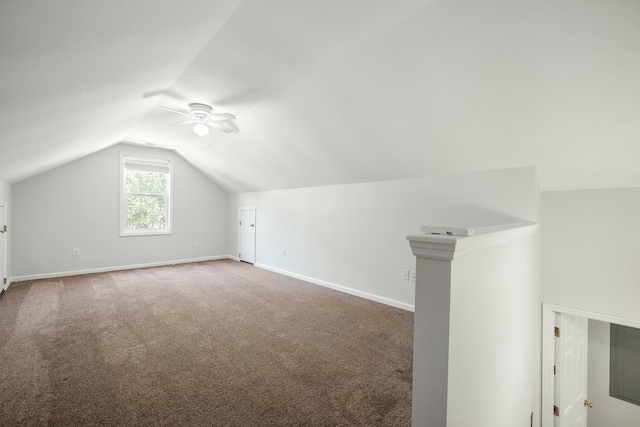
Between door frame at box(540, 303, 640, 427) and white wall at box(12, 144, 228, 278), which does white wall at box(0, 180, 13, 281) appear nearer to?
white wall at box(12, 144, 228, 278)

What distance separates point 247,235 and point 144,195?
225 cm

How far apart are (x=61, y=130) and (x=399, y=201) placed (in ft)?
12.1

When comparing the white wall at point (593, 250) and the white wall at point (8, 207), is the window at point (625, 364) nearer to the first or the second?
the white wall at point (593, 250)

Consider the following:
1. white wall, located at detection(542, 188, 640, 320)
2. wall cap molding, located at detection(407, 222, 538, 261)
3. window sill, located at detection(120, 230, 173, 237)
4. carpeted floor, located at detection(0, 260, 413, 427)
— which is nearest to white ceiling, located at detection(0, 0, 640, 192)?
white wall, located at detection(542, 188, 640, 320)

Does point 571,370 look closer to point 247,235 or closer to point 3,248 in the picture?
point 247,235

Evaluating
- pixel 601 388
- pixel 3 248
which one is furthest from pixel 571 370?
pixel 3 248

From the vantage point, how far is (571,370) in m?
3.28

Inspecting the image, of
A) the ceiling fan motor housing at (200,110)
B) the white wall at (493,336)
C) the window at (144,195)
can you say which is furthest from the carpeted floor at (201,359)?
the ceiling fan motor housing at (200,110)

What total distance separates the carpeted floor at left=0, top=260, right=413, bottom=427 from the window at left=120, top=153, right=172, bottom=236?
6.45 feet

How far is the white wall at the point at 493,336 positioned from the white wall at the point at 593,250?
40cm

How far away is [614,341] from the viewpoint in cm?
361

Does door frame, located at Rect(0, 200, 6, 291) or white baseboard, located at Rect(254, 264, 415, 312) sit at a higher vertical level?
door frame, located at Rect(0, 200, 6, 291)

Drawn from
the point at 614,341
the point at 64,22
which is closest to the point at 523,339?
the point at 614,341

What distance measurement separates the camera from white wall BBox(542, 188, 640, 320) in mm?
2580
